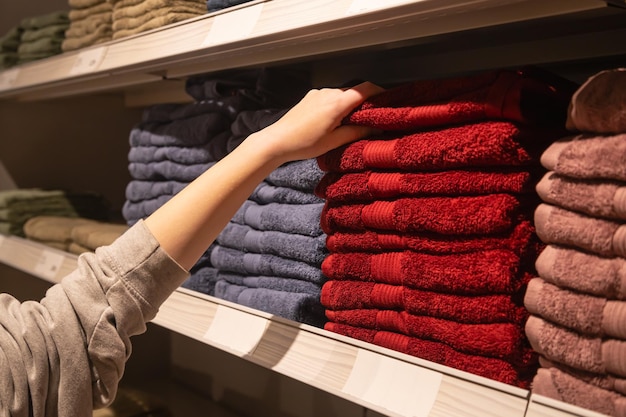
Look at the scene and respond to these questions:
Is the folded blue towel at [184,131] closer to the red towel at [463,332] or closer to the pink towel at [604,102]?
the red towel at [463,332]

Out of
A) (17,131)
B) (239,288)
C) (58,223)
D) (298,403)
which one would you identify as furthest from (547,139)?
(17,131)

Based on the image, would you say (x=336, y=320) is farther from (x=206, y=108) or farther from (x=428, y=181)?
(x=206, y=108)

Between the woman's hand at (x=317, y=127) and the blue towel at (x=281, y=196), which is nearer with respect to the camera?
the woman's hand at (x=317, y=127)

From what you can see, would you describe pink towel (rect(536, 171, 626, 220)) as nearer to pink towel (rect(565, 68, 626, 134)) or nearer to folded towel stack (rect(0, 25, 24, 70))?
pink towel (rect(565, 68, 626, 134))

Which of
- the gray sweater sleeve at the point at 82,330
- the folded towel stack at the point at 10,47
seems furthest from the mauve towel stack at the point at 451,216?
the folded towel stack at the point at 10,47

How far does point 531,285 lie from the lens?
558 mm

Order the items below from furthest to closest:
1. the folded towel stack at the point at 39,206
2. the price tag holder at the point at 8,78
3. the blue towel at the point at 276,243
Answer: the folded towel stack at the point at 39,206, the price tag holder at the point at 8,78, the blue towel at the point at 276,243

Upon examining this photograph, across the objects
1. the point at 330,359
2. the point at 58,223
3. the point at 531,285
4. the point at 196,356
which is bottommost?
the point at 196,356

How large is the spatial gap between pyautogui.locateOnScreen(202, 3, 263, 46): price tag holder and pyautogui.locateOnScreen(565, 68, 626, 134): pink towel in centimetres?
41

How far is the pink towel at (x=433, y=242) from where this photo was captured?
0.59 m

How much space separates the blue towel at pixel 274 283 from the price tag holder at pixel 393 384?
0.19m

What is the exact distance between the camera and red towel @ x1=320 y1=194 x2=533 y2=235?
23.2 inches

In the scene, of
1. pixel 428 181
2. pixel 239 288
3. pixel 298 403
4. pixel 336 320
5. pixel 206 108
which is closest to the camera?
pixel 428 181

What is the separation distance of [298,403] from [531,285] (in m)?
0.87
